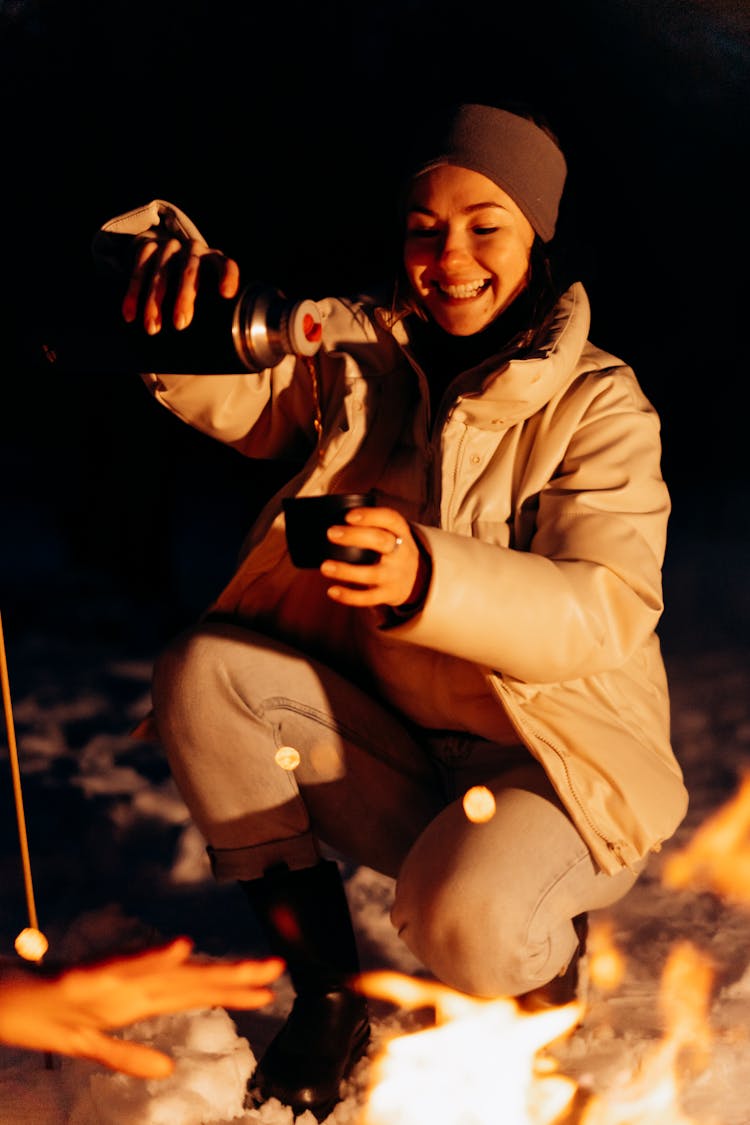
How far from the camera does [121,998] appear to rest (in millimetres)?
1899

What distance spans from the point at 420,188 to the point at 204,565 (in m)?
2.35

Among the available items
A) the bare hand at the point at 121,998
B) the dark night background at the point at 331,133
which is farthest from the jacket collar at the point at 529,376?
the bare hand at the point at 121,998

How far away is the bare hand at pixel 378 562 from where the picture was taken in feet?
4.52

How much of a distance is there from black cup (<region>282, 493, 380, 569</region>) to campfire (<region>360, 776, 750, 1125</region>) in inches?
19.4

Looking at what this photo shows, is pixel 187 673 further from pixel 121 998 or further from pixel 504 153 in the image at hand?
pixel 504 153

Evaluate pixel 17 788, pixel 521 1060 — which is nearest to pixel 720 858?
Answer: pixel 521 1060

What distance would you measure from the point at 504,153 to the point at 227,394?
22.5 inches

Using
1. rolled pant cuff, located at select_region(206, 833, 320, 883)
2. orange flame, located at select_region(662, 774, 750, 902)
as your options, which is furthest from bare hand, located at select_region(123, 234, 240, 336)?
orange flame, located at select_region(662, 774, 750, 902)

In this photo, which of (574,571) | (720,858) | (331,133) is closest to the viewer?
(574,571)

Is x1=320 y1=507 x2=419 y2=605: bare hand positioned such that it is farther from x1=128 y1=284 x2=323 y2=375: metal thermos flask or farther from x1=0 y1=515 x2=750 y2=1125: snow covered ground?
x1=0 y1=515 x2=750 y2=1125: snow covered ground

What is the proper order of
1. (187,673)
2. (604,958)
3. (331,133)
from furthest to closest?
(331,133) → (604,958) → (187,673)

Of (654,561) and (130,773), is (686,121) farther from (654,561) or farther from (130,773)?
(130,773)

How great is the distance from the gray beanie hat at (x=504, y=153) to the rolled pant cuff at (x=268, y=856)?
1.04m

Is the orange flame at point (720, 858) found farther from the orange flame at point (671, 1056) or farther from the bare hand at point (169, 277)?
the bare hand at point (169, 277)
